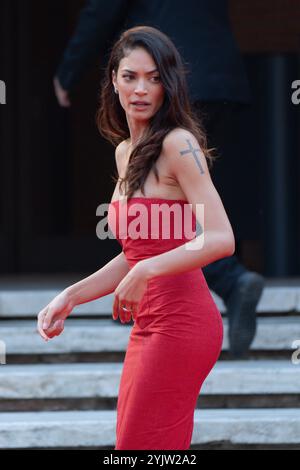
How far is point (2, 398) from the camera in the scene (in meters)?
5.20

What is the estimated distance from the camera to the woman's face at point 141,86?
3.00 meters

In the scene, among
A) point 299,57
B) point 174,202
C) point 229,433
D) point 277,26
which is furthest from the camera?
point 277,26

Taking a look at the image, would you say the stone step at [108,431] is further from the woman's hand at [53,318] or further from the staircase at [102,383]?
the woman's hand at [53,318]

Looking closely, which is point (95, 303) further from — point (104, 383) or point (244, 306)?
point (244, 306)

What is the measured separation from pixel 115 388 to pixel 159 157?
2374 mm

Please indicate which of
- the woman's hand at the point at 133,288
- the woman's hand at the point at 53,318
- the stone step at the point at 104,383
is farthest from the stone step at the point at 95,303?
the woman's hand at the point at 133,288

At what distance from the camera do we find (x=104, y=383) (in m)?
5.17

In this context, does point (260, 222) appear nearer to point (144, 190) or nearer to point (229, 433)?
point (229, 433)

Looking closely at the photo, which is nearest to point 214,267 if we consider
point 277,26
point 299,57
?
point 299,57

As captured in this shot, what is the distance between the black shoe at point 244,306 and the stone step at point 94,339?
1.04 ft

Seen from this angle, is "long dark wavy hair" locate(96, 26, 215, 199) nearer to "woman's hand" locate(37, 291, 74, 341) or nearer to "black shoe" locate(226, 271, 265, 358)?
"woman's hand" locate(37, 291, 74, 341)

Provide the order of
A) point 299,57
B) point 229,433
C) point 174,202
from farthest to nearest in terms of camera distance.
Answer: point 299,57
point 229,433
point 174,202

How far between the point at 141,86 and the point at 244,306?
223 cm

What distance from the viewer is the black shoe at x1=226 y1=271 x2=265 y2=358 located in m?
5.03
